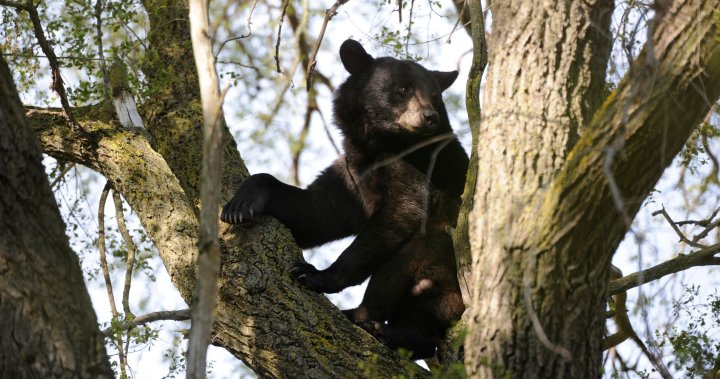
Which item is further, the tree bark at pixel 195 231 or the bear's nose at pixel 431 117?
the bear's nose at pixel 431 117

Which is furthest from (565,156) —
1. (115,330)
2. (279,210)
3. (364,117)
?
(364,117)

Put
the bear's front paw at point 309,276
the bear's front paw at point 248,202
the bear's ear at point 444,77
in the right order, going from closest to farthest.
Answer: the bear's front paw at point 309,276 → the bear's front paw at point 248,202 → the bear's ear at point 444,77

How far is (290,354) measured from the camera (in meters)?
5.04

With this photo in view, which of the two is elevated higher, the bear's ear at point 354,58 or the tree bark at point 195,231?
the bear's ear at point 354,58

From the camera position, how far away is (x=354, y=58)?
7973 millimetres

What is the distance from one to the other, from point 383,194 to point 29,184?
160 inches

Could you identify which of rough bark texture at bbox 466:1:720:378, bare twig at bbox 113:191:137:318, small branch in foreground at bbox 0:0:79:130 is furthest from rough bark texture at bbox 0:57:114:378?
bare twig at bbox 113:191:137:318

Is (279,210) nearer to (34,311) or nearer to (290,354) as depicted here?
(290,354)

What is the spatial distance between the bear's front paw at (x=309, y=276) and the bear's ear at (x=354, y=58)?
2.60 metres

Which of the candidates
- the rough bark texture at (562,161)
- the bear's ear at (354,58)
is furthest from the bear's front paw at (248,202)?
the rough bark texture at (562,161)

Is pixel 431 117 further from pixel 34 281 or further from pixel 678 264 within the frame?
pixel 34 281

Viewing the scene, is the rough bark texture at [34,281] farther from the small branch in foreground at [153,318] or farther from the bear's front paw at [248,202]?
the bear's front paw at [248,202]

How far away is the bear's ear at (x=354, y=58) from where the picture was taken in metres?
7.88

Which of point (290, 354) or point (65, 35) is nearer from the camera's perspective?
point (290, 354)
